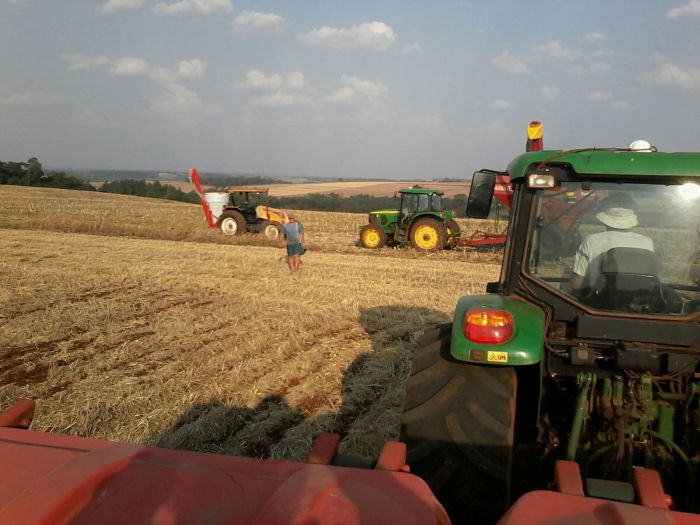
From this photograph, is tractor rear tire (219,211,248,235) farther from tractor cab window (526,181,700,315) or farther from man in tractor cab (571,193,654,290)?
man in tractor cab (571,193,654,290)

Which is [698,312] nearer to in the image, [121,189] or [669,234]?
[669,234]

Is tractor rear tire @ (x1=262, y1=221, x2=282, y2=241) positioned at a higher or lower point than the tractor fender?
lower

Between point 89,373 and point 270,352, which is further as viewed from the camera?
point 270,352

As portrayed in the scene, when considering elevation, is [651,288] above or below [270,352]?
above

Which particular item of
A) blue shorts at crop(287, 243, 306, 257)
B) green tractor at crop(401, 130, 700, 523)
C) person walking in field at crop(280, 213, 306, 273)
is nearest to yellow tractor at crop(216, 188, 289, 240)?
person walking in field at crop(280, 213, 306, 273)

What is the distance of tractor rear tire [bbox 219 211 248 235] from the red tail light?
52.7 ft

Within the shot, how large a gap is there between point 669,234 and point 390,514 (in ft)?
6.53

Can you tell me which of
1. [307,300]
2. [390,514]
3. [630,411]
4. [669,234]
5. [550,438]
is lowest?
[307,300]

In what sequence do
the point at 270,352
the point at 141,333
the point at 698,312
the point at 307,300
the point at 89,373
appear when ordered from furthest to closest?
the point at 307,300
the point at 141,333
the point at 270,352
the point at 89,373
the point at 698,312

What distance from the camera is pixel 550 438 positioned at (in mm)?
2730

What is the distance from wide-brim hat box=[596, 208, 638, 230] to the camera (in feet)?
8.34

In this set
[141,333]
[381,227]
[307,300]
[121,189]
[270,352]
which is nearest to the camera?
[270,352]

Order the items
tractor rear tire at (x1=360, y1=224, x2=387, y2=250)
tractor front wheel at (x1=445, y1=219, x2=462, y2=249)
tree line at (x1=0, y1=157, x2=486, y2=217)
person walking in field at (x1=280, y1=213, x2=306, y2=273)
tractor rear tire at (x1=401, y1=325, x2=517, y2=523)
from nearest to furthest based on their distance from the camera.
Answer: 1. tractor rear tire at (x1=401, y1=325, x2=517, y2=523)
2. person walking in field at (x1=280, y1=213, x2=306, y2=273)
3. tractor front wheel at (x1=445, y1=219, x2=462, y2=249)
4. tractor rear tire at (x1=360, y1=224, x2=387, y2=250)
5. tree line at (x1=0, y1=157, x2=486, y2=217)

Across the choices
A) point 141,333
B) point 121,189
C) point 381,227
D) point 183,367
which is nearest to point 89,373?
point 183,367
